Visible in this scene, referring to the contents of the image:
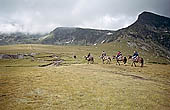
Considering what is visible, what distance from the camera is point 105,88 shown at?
95.7 ft

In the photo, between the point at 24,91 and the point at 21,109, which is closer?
the point at 21,109

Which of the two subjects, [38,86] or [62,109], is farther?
→ [38,86]

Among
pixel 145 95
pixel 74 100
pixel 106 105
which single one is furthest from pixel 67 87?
pixel 145 95

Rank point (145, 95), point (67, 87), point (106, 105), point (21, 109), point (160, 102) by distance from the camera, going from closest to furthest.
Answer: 1. point (21, 109)
2. point (106, 105)
3. point (160, 102)
4. point (145, 95)
5. point (67, 87)

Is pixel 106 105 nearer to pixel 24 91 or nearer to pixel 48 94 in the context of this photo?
pixel 48 94

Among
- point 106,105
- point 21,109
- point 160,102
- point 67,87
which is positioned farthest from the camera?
point 67,87

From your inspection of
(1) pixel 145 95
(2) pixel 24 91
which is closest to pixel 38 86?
(2) pixel 24 91

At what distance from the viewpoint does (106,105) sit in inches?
850

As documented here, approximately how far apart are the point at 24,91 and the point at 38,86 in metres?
3.05

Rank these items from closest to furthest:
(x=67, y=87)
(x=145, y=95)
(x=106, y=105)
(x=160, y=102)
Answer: (x=106, y=105) → (x=160, y=102) → (x=145, y=95) → (x=67, y=87)

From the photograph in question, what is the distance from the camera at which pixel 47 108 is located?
19609 mm

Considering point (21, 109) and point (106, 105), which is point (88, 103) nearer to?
point (106, 105)

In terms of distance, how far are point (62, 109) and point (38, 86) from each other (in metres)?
9.81

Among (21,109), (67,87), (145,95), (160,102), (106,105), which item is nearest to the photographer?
(21,109)
